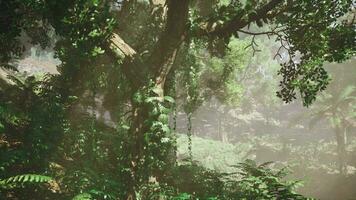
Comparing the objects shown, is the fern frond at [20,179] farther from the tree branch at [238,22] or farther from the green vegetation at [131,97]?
the tree branch at [238,22]

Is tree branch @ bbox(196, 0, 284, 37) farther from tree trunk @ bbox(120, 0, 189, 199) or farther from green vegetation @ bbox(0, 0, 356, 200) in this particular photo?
tree trunk @ bbox(120, 0, 189, 199)

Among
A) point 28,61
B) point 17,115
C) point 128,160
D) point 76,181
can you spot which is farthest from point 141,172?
point 28,61

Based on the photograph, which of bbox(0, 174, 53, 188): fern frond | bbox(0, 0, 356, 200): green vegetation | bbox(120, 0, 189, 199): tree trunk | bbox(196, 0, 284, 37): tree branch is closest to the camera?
bbox(0, 174, 53, 188): fern frond

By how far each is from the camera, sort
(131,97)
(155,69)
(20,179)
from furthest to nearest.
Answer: (155,69) → (131,97) → (20,179)

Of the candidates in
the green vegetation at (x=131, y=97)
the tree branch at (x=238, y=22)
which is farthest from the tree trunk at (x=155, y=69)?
the tree branch at (x=238, y=22)

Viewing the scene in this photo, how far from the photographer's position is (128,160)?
27.2 feet

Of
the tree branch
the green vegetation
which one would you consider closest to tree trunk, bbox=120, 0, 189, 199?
the green vegetation

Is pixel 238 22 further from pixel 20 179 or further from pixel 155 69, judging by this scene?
pixel 20 179

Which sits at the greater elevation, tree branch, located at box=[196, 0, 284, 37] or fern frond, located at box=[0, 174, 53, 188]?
tree branch, located at box=[196, 0, 284, 37]

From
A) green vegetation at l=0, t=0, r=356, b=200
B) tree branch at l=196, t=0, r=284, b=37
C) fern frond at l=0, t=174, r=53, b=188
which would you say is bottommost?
fern frond at l=0, t=174, r=53, b=188

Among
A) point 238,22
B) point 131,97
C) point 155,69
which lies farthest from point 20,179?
point 238,22

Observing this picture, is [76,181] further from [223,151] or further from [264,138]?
[264,138]

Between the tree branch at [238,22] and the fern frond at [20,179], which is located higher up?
the tree branch at [238,22]

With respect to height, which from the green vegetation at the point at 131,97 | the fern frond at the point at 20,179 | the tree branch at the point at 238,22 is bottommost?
the fern frond at the point at 20,179
